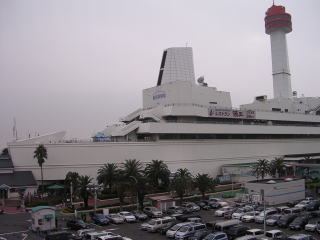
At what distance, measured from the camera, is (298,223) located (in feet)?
106

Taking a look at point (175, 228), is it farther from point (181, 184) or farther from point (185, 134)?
point (185, 134)

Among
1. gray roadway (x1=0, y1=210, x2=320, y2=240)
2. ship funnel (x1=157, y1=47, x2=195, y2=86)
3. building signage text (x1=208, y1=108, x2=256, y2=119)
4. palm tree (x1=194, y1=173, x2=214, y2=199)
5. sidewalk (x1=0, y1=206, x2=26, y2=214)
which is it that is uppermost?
ship funnel (x1=157, y1=47, x2=195, y2=86)

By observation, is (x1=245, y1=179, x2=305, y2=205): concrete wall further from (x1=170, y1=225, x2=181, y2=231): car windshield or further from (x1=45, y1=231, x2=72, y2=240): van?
(x1=45, y1=231, x2=72, y2=240): van

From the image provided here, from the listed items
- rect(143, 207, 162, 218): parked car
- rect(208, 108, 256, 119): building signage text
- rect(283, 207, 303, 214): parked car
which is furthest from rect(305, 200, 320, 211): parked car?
rect(208, 108, 256, 119): building signage text

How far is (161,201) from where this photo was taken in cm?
4366

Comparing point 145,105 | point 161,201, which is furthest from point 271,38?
point 161,201

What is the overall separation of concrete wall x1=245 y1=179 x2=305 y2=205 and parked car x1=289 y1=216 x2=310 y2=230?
11.8m

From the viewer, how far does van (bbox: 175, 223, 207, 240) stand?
2941 cm

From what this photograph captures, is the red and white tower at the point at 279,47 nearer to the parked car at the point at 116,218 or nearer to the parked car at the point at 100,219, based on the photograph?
the parked car at the point at 116,218

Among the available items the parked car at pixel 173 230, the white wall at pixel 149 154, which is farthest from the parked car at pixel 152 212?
the white wall at pixel 149 154

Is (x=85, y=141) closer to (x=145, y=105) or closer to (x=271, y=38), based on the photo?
(x=145, y=105)

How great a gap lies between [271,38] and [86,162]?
8248 centimetres

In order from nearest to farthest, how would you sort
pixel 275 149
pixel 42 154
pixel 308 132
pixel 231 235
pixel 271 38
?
pixel 231 235 < pixel 42 154 < pixel 275 149 < pixel 308 132 < pixel 271 38

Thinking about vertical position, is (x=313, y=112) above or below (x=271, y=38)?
below
